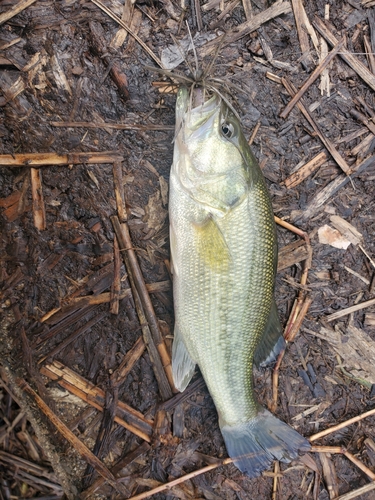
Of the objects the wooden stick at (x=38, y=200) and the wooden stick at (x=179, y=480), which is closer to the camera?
the wooden stick at (x=38, y=200)

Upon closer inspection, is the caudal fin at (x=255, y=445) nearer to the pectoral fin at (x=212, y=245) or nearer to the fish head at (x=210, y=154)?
the pectoral fin at (x=212, y=245)

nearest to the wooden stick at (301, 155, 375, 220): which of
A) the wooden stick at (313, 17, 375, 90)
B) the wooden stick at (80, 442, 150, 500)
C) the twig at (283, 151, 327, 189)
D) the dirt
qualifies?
the dirt

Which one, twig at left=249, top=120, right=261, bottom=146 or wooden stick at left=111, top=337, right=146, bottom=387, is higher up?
twig at left=249, top=120, right=261, bottom=146

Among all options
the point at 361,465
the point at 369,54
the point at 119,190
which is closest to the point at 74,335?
the point at 119,190

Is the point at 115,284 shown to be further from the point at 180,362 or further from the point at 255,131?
the point at 255,131

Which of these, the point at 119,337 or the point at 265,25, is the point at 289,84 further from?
the point at 119,337

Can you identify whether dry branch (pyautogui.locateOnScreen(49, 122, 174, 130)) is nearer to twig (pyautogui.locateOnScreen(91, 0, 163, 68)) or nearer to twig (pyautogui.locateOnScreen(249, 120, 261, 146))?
twig (pyautogui.locateOnScreen(91, 0, 163, 68))

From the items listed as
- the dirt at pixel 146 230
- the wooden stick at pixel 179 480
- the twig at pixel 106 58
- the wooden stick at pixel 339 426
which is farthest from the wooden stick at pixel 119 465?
the twig at pixel 106 58

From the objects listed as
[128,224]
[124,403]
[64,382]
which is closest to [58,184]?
[128,224]
